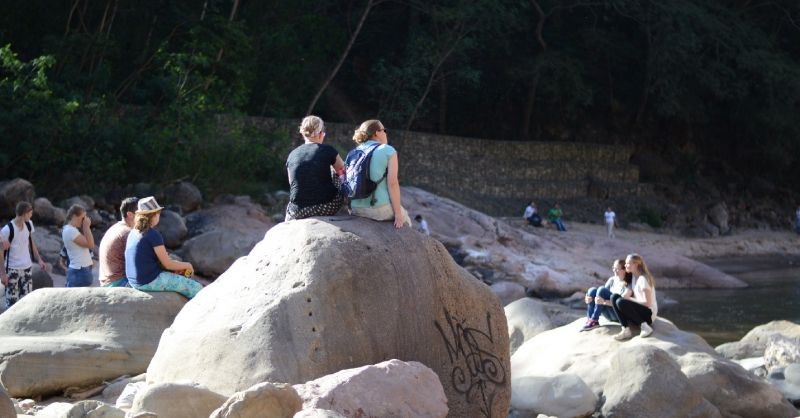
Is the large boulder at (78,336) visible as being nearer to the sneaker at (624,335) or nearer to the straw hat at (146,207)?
the straw hat at (146,207)

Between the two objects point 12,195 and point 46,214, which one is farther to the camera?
point 46,214

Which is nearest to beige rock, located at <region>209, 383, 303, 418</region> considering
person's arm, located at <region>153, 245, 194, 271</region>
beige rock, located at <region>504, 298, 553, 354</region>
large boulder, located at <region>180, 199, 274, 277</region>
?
person's arm, located at <region>153, 245, 194, 271</region>

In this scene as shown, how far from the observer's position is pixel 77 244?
39.0 ft

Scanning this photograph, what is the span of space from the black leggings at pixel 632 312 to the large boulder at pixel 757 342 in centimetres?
400

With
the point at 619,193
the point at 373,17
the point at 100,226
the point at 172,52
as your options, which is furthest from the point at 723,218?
the point at 100,226

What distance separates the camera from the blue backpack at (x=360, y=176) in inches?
324

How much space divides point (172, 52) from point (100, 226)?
25.8 feet

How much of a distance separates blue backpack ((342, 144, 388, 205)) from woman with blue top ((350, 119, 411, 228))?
0.07 feet

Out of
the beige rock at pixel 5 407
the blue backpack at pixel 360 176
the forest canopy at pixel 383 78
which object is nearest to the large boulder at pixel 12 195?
the forest canopy at pixel 383 78

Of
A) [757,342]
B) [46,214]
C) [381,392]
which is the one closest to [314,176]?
[381,392]

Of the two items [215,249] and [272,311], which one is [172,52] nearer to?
[215,249]

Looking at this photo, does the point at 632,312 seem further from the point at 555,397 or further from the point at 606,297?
the point at 555,397

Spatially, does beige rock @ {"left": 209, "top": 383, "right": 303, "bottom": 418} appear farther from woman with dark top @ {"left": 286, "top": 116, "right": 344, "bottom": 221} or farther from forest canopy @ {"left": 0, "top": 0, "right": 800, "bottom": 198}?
forest canopy @ {"left": 0, "top": 0, "right": 800, "bottom": 198}

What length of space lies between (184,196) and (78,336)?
15.1m
